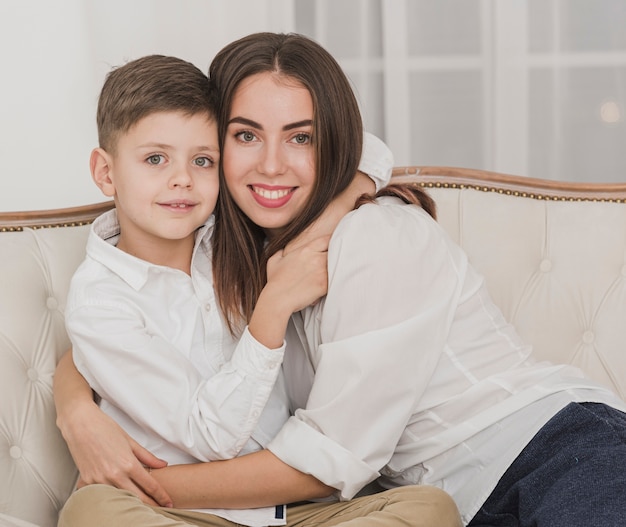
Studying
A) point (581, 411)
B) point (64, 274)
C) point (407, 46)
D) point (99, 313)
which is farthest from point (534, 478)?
point (407, 46)

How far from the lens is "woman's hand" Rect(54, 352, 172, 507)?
4.85 ft

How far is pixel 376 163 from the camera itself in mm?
1780

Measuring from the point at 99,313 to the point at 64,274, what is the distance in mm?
340

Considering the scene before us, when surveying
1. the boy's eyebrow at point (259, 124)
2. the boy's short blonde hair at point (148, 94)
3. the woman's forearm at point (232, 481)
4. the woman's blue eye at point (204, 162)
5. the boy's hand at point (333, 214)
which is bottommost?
the woman's forearm at point (232, 481)

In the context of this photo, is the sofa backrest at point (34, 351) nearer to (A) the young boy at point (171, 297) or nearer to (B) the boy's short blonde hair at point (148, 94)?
(A) the young boy at point (171, 297)

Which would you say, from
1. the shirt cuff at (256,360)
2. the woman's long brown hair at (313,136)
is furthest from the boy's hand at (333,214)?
the shirt cuff at (256,360)

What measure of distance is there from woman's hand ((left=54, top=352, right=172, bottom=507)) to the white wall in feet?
3.17

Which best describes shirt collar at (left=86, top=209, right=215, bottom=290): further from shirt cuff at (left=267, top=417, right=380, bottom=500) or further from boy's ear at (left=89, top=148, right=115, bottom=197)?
shirt cuff at (left=267, top=417, right=380, bottom=500)

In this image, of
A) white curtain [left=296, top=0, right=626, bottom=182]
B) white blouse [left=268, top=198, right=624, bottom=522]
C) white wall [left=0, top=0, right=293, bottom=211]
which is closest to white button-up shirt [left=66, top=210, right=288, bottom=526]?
white blouse [left=268, top=198, right=624, bottom=522]

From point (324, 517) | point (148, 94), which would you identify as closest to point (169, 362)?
point (324, 517)

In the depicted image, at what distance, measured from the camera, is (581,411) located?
154cm

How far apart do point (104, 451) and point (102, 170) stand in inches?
20.6

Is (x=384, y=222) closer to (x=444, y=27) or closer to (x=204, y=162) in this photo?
(x=204, y=162)

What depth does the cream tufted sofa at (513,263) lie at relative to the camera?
1.77 meters
